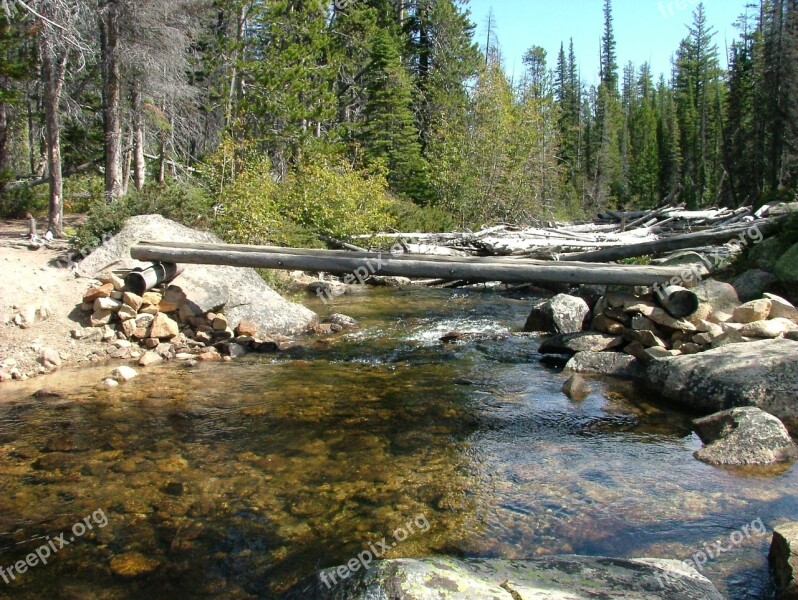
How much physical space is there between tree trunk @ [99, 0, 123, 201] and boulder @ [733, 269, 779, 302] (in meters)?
13.2

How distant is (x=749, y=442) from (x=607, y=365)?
10.2 feet

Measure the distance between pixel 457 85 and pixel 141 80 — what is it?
23.4m

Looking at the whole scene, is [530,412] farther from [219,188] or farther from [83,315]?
[219,188]

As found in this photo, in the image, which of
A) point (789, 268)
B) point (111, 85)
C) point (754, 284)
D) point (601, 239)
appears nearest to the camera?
point (789, 268)

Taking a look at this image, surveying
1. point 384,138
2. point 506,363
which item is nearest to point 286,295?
point 506,363

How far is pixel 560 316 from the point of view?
11086 mm

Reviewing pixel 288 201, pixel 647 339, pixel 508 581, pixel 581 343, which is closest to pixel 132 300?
pixel 581 343

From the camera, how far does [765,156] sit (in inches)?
1794

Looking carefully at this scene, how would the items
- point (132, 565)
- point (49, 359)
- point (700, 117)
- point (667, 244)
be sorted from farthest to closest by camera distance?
point (700, 117) < point (667, 244) < point (49, 359) < point (132, 565)

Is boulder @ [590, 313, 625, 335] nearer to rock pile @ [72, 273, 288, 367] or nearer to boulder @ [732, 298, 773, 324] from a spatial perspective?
boulder @ [732, 298, 773, 324]

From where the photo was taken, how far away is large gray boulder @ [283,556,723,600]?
2.84m

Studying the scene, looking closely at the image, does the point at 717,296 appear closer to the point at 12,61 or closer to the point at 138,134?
the point at 138,134

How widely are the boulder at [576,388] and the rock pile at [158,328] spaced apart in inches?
174

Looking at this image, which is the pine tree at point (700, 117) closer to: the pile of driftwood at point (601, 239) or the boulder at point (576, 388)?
the pile of driftwood at point (601, 239)
